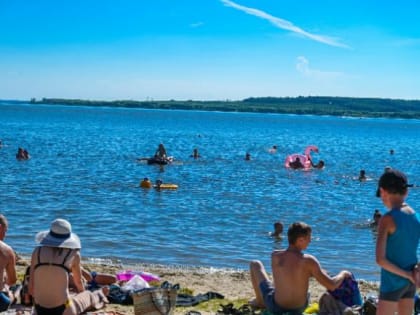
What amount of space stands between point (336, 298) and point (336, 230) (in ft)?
35.0

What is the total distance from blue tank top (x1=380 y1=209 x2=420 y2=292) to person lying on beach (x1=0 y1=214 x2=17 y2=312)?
157 inches

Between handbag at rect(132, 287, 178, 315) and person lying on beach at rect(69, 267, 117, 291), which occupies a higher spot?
handbag at rect(132, 287, 178, 315)

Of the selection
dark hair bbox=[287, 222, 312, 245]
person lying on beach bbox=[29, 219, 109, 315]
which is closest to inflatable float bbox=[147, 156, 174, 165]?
dark hair bbox=[287, 222, 312, 245]

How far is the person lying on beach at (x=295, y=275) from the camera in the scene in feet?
23.0

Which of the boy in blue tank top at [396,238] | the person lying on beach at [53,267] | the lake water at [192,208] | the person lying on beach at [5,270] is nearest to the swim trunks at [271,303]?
the boy in blue tank top at [396,238]

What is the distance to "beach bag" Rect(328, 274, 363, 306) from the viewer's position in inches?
295

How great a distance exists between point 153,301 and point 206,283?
11.4 ft

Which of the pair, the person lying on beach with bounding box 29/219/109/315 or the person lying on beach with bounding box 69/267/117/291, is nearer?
the person lying on beach with bounding box 29/219/109/315

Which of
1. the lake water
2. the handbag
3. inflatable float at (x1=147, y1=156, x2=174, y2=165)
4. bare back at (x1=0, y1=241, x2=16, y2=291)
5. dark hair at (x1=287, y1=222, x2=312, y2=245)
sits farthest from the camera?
inflatable float at (x1=147, y1=156, x2=174, y2=165)

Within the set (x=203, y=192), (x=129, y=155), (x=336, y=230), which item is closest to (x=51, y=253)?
(x=336, y=230)

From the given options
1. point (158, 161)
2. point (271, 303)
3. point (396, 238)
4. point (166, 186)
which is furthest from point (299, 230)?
point (158, 161)

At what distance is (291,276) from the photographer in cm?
720

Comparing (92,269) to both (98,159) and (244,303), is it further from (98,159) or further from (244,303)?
(98,159)

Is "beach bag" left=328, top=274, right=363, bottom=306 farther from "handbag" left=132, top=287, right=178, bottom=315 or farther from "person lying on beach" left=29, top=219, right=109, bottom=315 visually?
"person lying on beach" left=29, top=219, right=109, bottom=315
